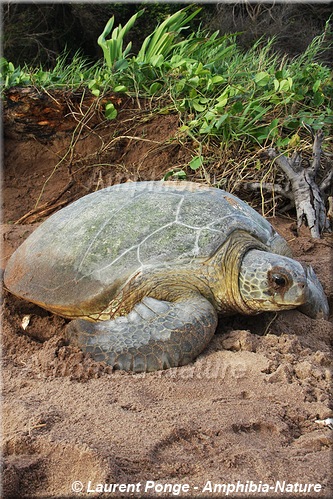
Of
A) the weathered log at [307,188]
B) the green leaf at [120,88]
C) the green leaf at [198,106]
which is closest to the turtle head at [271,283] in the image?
the weathered log at [307,188]

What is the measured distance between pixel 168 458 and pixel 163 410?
258 mm

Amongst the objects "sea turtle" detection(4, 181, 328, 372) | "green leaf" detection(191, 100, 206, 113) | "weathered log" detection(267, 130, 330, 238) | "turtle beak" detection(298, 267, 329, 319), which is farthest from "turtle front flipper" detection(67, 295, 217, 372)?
"green leaf" detection(191, 100, 206, 113)

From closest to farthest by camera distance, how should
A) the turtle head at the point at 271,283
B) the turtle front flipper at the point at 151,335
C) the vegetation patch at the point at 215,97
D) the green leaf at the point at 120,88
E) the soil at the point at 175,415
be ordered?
the soil at the point at 175,415
the turtle front flipper at the point at 151,335
the turtle head at the point at 271,283
the vegetation patch at the point at 215,97
the green leaf at the point at 120,88

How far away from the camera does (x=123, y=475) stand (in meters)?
1.30

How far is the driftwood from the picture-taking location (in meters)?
3.55

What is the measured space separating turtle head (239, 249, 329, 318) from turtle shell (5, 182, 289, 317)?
172 millimetres

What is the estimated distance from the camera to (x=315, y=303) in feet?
8.31

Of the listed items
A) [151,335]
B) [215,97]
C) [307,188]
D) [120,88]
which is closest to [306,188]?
[307,188]

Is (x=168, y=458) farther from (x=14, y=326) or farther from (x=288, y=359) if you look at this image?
(x=14, y=326)

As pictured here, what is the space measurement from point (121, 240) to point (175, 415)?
0.97 metres

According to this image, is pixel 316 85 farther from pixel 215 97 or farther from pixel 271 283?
pixel 271 283

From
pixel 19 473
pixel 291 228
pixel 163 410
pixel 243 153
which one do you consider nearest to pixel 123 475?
pixel 19 473

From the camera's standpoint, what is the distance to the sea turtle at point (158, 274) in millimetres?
2033

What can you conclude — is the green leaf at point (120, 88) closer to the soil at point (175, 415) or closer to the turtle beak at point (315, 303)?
the soil at point (175, 415)
